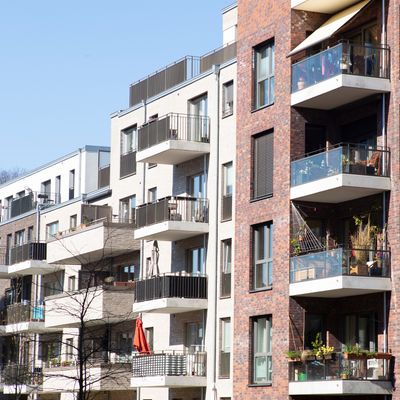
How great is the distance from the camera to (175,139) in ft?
154

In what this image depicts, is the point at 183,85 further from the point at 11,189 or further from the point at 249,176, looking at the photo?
the point at 11,189

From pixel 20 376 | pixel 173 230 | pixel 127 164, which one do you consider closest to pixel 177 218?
pixel 173 230

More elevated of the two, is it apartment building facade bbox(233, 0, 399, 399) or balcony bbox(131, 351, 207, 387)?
apartment building facade bbox(233, 0, 399, 399)

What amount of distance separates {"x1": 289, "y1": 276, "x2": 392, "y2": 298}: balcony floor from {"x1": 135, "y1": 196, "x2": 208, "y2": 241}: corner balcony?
8845 mm

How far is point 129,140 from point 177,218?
8.01m

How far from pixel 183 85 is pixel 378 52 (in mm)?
12268

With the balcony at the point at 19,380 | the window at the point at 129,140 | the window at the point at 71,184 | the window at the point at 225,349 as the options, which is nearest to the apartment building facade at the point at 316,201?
the window at the point at 225,349

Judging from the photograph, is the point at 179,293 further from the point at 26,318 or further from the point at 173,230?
the point at 26,318

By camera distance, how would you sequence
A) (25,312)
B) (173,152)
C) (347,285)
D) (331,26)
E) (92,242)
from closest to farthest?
(347,285)
(331,26)
(173,152)
(92,242)
(25,312)

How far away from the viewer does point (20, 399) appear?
66938 millimetres

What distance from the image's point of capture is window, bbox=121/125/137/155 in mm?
53728

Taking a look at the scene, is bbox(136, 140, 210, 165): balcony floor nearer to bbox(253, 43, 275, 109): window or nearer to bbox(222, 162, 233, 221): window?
bbox(222, 162, 233, 221): window

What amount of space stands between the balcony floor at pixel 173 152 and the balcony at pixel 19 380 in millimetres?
13390

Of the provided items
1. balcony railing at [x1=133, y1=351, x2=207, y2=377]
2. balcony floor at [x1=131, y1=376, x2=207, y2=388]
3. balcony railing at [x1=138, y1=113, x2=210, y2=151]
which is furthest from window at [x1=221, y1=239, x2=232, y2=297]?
balcony railing at [x1=138, y1=113, x2=210, y2=151]
